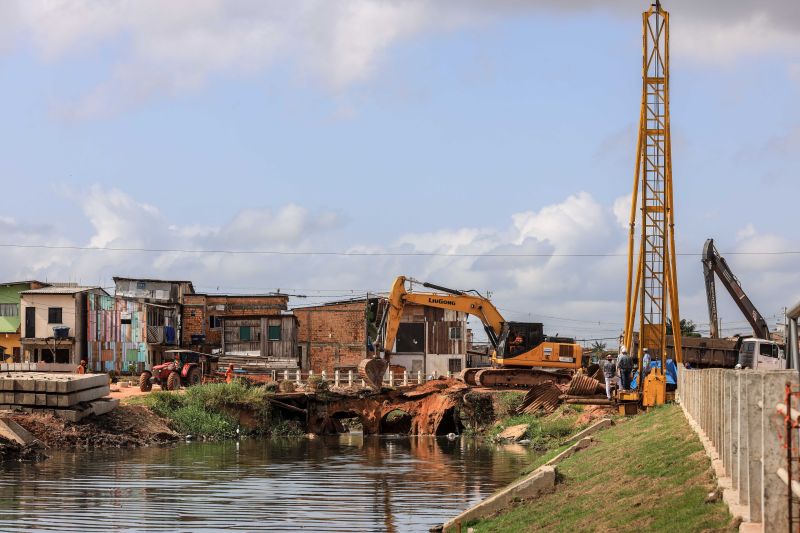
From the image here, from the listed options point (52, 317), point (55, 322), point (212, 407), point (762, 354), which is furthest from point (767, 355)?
point (52, 317)

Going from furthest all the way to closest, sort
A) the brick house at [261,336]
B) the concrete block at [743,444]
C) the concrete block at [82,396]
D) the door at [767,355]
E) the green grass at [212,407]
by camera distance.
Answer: the brick house at [261,336], the door at [767,355], the green grass at [212,407], the concrete block at [82,396], the concrete block at [743,444]

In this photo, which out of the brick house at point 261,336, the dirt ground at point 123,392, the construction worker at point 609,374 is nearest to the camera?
the construction worker at point 609,374

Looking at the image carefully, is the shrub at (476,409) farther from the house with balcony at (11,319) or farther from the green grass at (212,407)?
the house with balcony at (11,319)

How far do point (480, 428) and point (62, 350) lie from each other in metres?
35.6

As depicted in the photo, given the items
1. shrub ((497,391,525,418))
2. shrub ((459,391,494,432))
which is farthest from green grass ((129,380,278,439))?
shrub ((497,391,525,418))

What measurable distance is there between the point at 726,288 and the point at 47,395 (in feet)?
135

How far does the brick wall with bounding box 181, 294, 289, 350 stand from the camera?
86.2m

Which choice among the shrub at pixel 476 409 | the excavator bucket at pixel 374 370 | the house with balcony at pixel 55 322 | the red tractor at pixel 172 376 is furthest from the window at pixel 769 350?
the house with balcony at pixel 55 322

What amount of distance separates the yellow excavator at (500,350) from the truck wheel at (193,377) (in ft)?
30.9

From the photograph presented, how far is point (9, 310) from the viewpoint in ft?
271

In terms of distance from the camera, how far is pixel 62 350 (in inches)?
3108

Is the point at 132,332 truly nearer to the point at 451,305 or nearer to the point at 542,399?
the point at 451,305

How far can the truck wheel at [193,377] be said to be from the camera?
202 feet

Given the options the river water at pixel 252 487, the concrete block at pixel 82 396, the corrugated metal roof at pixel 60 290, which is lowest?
the river water at pixel 252 487
